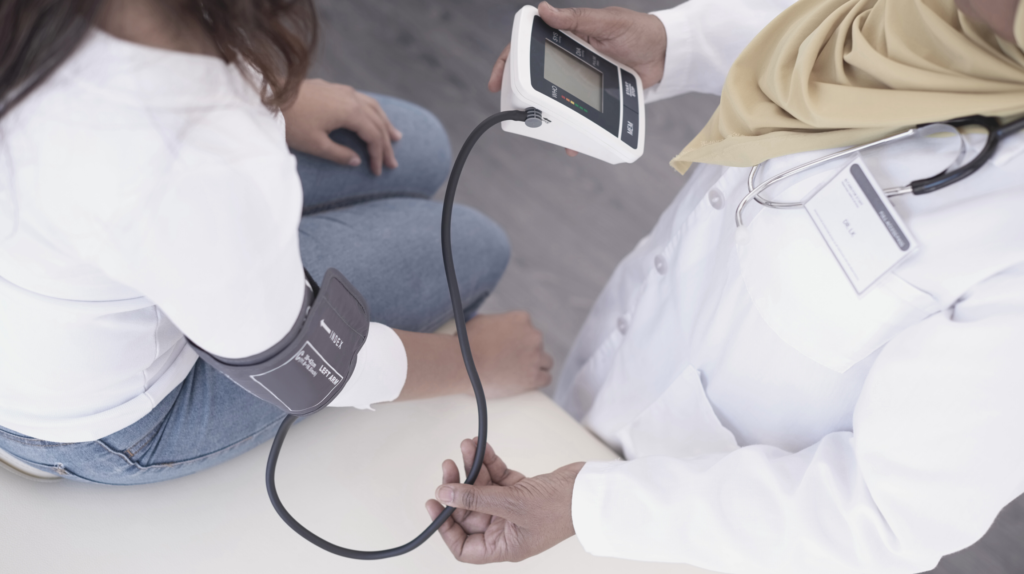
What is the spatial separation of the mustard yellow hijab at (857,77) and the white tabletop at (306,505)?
43 centimetres

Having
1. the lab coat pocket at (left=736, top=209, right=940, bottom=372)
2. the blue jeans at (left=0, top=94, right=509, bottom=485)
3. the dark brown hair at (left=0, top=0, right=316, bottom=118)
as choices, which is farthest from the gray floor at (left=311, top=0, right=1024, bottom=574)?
the dark brown hair at (left=0, top=0, right=316, bottom=118)

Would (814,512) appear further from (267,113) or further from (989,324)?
(267,113)

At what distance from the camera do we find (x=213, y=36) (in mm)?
348

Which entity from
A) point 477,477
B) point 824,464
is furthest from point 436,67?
point 824,464

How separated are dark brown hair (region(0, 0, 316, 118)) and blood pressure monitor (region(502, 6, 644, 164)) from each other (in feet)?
0.79

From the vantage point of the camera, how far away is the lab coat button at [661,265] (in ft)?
2.45

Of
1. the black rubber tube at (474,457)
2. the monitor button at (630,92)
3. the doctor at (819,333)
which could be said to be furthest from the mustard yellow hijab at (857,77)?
the black rubber tube at (474,457)

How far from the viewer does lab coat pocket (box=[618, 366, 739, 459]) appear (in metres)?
0.66

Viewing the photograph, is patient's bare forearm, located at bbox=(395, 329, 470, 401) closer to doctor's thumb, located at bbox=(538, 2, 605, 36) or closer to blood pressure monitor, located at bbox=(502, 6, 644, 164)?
blood pressure monitor, located at bbox=(502, 6, 644, 164)

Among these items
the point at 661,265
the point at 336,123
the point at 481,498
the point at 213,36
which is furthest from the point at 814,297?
the point at 336,123

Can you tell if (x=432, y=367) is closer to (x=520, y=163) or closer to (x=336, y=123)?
(x=336, y=123)

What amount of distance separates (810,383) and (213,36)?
56 cm

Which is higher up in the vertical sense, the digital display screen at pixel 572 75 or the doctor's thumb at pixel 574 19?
the doctor's thumb at pixel 574 19

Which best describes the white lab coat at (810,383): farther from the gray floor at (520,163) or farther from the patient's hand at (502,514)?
the gray floor at (520,163)
